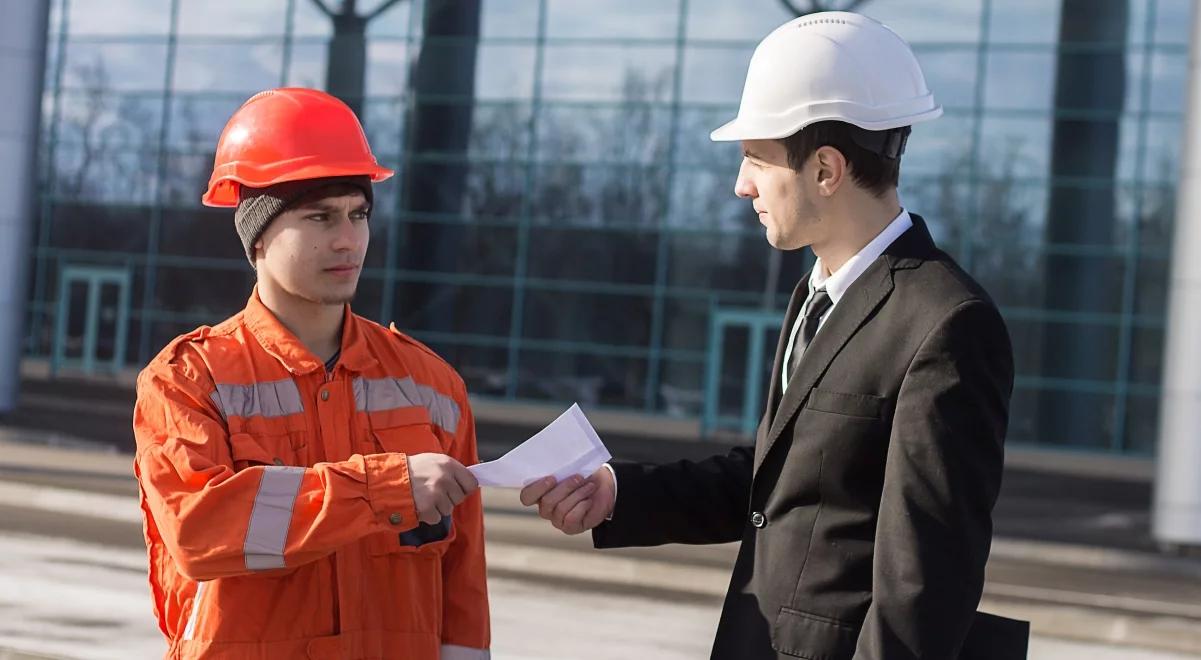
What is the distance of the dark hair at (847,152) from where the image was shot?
2.97 metres

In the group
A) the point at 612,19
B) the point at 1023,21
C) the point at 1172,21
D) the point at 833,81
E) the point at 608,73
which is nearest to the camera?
the point at 833,81

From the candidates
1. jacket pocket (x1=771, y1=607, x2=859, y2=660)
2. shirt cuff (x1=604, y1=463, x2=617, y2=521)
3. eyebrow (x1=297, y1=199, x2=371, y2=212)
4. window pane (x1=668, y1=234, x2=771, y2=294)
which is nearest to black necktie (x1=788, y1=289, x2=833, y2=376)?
jacket pocket (x1=771, y1=607, x2=859, y2=660)

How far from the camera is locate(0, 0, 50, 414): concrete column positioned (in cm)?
2330

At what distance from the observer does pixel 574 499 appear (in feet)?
11.6

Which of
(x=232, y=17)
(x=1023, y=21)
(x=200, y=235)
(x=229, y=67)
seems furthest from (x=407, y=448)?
(x=232, y=17)

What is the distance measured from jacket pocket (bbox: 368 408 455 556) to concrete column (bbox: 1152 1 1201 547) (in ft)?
44.9

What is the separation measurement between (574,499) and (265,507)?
0.77m

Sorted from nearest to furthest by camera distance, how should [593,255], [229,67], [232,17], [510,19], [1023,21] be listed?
[1023,21], [593,255], [510,19], [229,67], [232,17]

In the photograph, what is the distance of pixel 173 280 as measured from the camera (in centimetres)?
3528

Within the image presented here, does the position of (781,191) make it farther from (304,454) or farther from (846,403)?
(304,454)

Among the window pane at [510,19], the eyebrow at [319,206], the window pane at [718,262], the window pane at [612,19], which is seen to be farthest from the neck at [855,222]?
the window pane at [510,19]

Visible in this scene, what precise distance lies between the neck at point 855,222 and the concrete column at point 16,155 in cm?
2244

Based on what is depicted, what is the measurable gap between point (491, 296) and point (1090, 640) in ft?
76.3

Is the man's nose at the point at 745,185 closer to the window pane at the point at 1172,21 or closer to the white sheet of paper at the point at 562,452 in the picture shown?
the white sheet of paper at the point at 562,452
